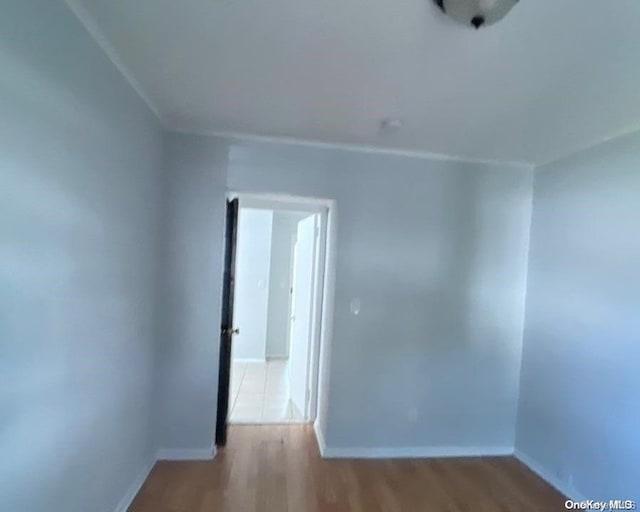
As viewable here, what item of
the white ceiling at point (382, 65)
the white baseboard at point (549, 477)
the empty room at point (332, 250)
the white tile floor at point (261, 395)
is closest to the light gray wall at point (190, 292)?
the empty room at point (332, 250)

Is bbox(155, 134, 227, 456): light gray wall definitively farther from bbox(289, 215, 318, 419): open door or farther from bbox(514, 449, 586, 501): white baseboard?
bbox(514, 449, 586, 501): white baseboard

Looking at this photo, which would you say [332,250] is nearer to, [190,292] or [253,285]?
[190,292]

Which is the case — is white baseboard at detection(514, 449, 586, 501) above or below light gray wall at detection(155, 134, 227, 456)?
below

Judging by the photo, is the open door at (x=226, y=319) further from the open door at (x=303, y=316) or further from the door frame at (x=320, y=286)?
the open door at (x=303, y=316)

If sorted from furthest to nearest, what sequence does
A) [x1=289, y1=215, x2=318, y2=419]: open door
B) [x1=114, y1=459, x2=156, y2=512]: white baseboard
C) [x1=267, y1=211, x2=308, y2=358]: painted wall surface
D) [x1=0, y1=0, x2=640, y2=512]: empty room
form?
[x1=267, y1=211, x2=308, y2=358]: painted wall surface → [x1=289, y1=215, x2=318, y2=419]: open door → [x1=114, y1=459, x2=156, y2=512]: white baseboard → [x1=0, y1=0, x2=640, y2=512]: empty room

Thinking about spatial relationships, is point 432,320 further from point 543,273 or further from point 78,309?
point 78,309

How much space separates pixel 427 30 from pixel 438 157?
179 centimetres

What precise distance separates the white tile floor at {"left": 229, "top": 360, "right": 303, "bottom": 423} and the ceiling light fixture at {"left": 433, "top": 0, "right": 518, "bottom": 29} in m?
3.46

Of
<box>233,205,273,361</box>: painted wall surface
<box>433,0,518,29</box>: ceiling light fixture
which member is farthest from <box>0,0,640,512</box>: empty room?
<box>233,205,273,361</box>: painted wall surface

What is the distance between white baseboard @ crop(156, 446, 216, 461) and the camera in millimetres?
2912

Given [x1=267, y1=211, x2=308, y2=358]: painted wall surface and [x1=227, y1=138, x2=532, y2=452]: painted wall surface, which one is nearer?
[x1=227, y1=138, x2=532, y2=452]: painted wall surface

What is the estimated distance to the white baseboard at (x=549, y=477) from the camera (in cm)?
261

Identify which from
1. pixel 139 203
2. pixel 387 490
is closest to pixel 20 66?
pixel 139 203

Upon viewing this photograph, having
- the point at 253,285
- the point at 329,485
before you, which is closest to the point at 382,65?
the point at 329,485
